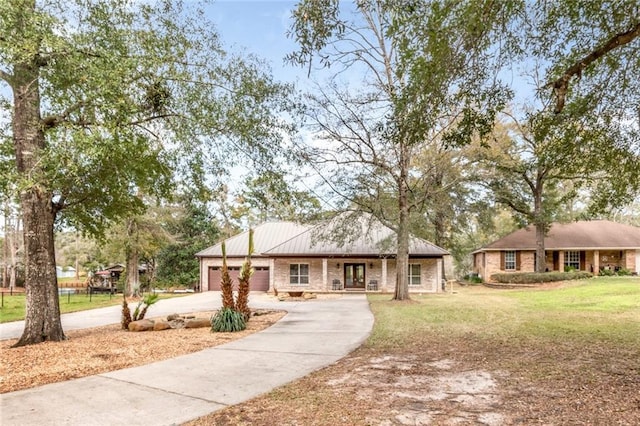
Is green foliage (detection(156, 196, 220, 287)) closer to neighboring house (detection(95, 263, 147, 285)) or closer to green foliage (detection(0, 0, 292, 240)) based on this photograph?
neighboring house (detection(95, 263, 147, 285))

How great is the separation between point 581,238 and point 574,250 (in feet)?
3.75

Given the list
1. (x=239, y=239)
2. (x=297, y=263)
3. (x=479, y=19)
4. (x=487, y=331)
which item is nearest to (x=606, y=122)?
(x=479, y=19)

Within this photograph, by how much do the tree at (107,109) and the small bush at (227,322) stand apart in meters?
3.38

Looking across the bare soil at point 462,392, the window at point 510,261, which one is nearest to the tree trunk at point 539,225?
the window at point 510,261

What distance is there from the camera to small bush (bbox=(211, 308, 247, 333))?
10225mm

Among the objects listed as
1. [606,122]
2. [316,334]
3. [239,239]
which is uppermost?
[606,122]

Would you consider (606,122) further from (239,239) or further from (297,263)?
(239,239)

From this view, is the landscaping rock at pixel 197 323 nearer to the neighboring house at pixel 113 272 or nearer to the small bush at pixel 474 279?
the neighboring house at pixel 113 272

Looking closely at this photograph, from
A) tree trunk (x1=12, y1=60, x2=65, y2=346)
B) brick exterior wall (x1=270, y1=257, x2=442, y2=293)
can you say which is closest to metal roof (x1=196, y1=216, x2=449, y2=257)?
brick exterior wall (x1=270, y1=257, x2=442, y2=293)

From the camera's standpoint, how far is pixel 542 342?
7.94 meters

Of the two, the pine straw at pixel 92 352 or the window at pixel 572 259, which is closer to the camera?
the pine straw at pixel 92 352

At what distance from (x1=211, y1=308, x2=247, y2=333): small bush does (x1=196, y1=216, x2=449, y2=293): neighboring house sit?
15199 mm

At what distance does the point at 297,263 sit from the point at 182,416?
77.1ft

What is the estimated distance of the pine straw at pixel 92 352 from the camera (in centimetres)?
607
